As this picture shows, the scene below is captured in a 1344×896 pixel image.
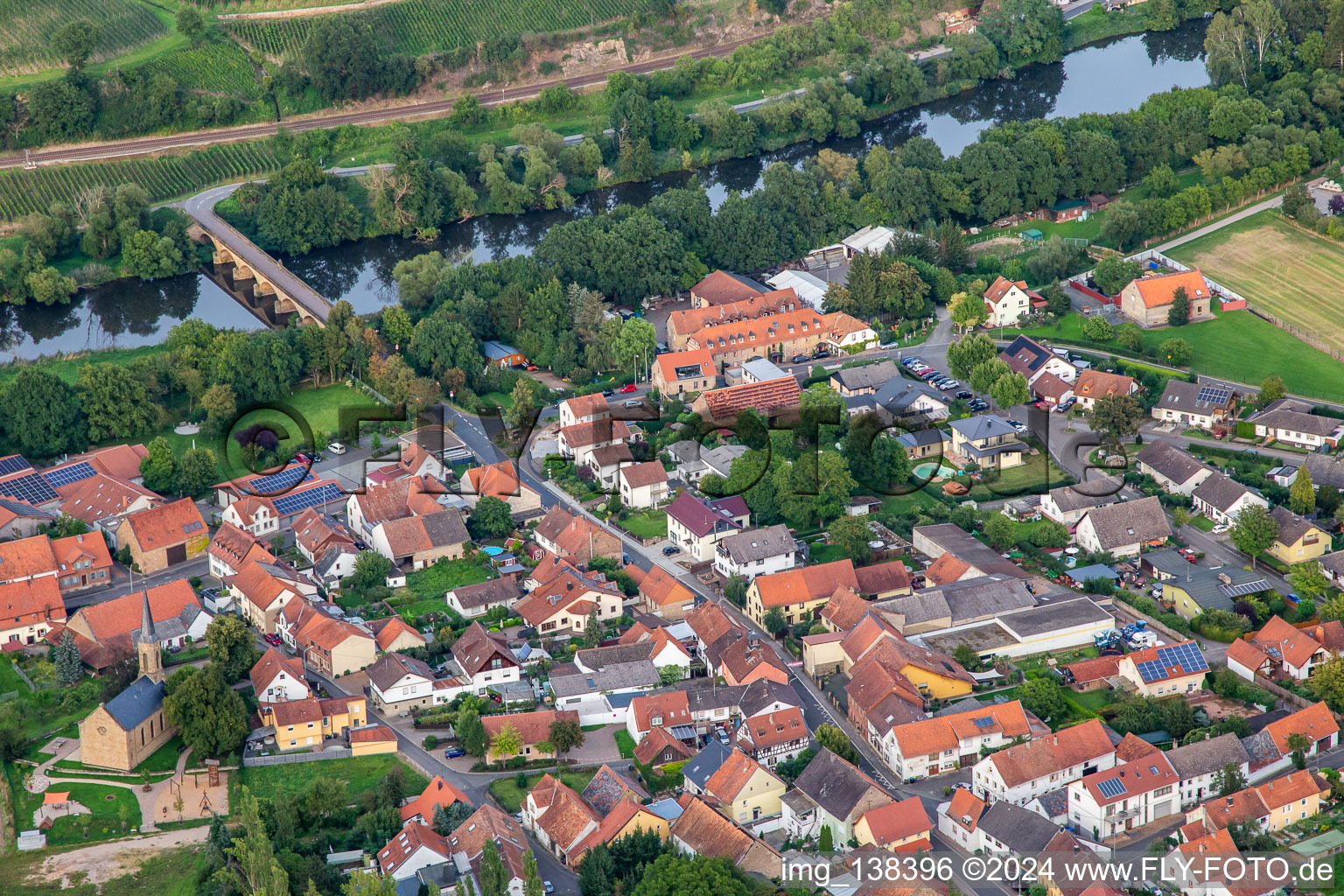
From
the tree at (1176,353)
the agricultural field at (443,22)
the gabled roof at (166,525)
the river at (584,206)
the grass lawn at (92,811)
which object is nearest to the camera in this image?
the grass lawn at (92,811)

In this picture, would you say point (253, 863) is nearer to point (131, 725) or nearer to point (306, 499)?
point (131, 725)

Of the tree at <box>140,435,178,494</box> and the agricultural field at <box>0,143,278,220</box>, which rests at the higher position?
the agricultural field at <box>0,143,278,220</box>

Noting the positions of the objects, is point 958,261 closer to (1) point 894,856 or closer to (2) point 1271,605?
(2) point 1271,605

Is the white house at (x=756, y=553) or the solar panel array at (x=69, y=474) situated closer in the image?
the white house at (x=756, y=553)

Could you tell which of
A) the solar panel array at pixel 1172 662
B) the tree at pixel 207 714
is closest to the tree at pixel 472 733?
the tree at pixel 207 714

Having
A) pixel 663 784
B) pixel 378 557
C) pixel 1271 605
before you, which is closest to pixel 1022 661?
pixel 1271 605

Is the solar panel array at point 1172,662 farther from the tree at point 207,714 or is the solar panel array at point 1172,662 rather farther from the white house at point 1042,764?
the tree at point 207,714

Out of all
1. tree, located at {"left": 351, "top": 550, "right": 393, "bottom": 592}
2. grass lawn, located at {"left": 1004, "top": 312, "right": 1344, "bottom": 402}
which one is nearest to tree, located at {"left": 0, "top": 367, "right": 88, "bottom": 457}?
tree, located at {"left": 351, "top": 550, "right": 393, "bottom": 592}

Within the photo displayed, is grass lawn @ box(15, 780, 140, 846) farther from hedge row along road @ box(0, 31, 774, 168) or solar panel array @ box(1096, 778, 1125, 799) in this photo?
hedge row along road @ box(0, 31, 774, 168)
